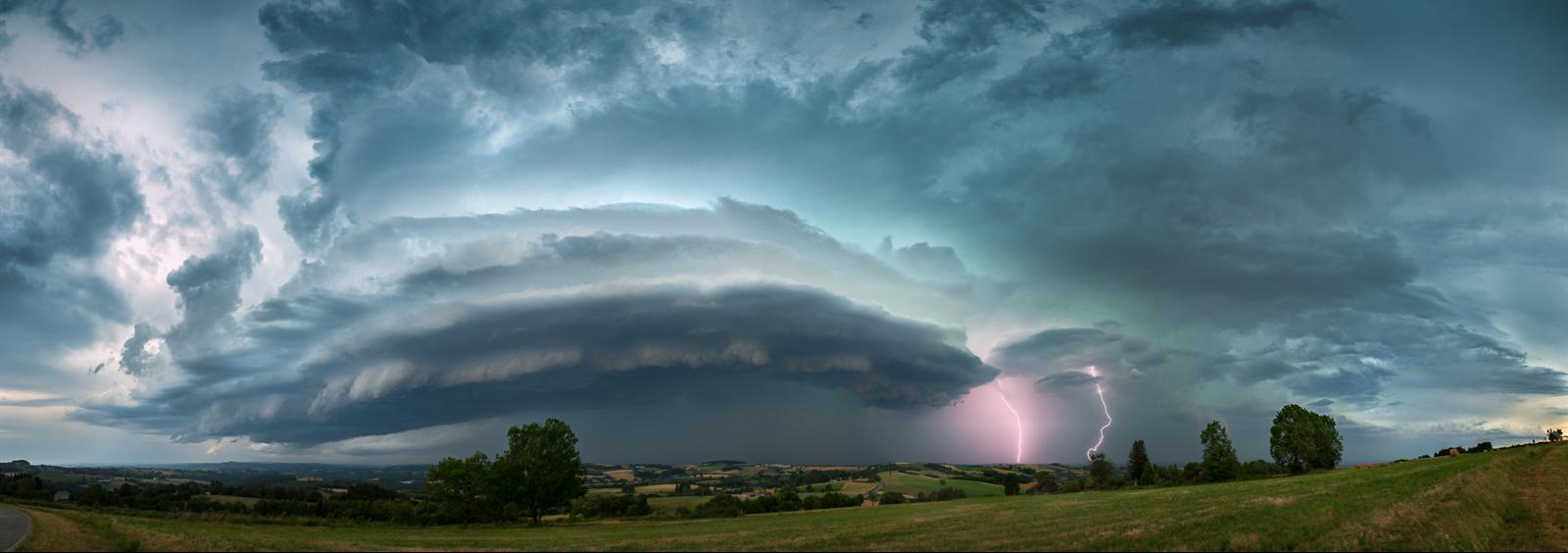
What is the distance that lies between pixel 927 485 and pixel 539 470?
95608mm

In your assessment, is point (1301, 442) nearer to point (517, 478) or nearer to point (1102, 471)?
point (1102, 471)

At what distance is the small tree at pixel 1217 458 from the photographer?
119750 mm

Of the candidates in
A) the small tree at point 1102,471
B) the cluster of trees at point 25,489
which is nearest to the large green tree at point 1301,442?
the small tree at point 1102,471

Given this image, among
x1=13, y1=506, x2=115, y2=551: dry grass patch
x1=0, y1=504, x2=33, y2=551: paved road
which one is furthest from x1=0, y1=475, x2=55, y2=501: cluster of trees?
x1=13, y1=506, x2=115, y2=551: dry grass patch

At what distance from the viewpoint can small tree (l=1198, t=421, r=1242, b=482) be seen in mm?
119750

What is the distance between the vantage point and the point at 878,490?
422 ft

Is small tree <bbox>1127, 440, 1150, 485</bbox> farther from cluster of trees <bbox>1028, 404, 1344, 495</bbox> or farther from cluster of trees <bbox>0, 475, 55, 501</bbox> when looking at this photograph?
cluster of trees <bbox>0, 475, 55, 501</bbox>

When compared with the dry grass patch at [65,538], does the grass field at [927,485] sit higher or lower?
lower

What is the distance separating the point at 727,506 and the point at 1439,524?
215 feet

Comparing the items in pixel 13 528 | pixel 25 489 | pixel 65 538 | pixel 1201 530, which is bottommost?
pixel 25 489

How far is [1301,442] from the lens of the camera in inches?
4815

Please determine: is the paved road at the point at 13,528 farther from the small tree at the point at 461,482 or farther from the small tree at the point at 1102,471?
the small tree at the point at 1102,471

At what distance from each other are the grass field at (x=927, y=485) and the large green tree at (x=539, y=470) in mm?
69482

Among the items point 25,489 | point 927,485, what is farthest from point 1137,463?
point 25,489
